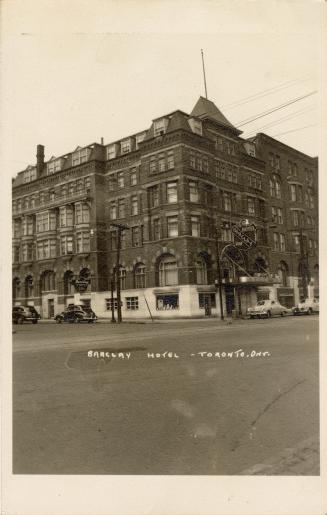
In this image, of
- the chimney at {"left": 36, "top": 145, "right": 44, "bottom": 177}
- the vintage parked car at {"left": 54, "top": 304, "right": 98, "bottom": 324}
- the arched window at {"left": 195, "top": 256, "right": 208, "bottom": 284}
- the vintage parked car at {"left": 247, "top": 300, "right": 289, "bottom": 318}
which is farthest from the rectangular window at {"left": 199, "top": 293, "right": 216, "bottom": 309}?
the chimney at {"left": 36, "top": 145, "right": 44, "bottom": 177}

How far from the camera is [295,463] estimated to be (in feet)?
12.6

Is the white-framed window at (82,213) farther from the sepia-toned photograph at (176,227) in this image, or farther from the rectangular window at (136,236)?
the rectangular window at (136,236)

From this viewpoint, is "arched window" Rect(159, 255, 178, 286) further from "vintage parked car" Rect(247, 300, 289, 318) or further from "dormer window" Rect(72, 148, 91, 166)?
"dormer window" Rect(72, 148, 91, 166)

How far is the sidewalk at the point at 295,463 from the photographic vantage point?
3.69 m

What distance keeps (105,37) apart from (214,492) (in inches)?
231

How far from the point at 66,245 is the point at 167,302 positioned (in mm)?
4354

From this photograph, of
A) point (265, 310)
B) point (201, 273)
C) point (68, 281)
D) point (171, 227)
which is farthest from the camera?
point (265, 310)

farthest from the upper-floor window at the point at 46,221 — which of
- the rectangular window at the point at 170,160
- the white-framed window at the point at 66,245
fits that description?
the rectangular window at the point at 170,160

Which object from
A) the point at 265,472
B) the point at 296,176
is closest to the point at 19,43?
the point at 296,176

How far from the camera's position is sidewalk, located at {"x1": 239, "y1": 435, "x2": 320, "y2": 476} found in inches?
145

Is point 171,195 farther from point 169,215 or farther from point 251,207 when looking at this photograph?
point 251,207

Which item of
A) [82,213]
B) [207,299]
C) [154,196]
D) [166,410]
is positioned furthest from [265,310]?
[166,410]

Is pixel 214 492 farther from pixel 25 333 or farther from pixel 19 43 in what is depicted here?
pixel 19 43

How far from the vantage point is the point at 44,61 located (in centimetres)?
556
